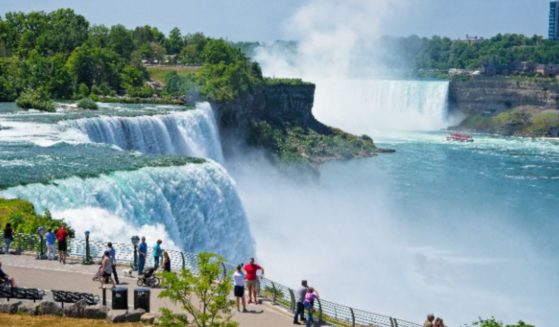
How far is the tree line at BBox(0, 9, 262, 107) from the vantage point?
64875mm

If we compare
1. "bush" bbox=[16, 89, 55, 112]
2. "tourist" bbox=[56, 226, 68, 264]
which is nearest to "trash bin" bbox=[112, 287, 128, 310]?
"tourist" bbox=[56, 226, 68, 264]

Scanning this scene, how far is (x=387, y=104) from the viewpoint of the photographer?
12412 cm

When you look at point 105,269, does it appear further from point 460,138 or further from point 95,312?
point 460,138

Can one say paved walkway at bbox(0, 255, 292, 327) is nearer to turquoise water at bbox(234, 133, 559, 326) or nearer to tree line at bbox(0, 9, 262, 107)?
turquoise water at bbox(234, 133, 559, 326)

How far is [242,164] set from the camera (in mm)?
69000

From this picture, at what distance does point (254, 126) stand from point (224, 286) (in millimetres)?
59436

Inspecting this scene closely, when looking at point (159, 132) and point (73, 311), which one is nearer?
point (73, 311)

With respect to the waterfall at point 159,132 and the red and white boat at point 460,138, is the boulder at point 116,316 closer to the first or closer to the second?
the waterfall at point 159,132

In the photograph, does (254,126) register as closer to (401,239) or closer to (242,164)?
(242,164)

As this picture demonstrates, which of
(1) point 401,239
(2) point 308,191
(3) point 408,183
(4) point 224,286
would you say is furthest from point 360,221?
(4) point 224,286

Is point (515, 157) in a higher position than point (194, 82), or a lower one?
lower

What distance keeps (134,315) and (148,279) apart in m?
2.66

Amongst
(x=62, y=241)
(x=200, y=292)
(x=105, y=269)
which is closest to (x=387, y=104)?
(x=62, y=241)

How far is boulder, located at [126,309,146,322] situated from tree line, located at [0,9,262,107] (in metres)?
41.4
